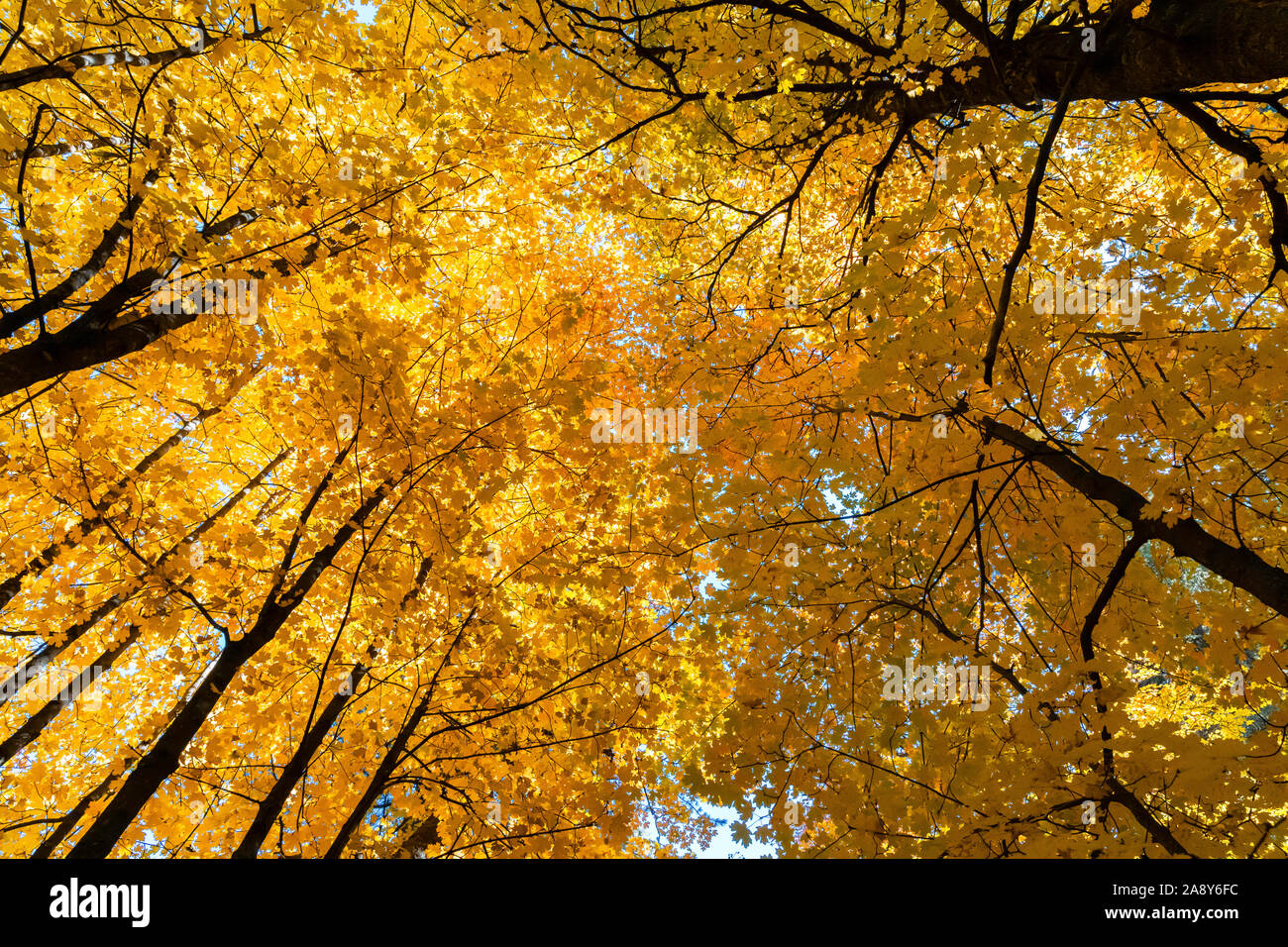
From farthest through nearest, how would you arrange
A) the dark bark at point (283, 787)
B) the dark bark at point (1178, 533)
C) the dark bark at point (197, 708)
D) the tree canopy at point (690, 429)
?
the dark bark at point (197, 708) < the dark bark at point (283, 787) < the tree canopy at point (690, 429) < the dark bark at point (1178, 533)

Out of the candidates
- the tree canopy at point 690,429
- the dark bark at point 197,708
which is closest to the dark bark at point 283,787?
the tree canopy at point 690,429

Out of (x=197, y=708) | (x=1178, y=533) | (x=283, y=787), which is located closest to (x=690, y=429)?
(x=1178, y=533)

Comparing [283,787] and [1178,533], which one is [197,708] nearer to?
[283,787]

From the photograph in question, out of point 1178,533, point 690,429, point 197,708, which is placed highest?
point 690,429

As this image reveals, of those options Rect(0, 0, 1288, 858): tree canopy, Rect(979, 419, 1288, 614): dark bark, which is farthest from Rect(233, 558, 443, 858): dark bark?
Rect(979, 419, 1288, 614): dark bark

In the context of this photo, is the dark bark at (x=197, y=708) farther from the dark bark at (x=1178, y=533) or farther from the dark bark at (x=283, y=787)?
the dark bark at (x=1178, y=533)

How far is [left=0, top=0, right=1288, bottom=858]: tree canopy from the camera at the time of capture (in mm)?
3152

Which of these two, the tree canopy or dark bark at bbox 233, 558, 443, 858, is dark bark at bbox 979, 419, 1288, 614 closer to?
the tree canopy

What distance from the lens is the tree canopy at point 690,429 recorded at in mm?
3152

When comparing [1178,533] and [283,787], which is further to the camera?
[283,787]

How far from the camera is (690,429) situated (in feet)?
18.0

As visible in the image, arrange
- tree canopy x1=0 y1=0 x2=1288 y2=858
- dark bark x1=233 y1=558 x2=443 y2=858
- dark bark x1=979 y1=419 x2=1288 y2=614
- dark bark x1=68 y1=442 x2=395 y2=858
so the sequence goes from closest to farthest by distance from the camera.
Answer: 1. dark bark x1=979 y1=419 x2=1288 y2=614
2. tree canopy x1=0 y1=0 x2=1288 y2=858
3. dark bark x1=233 y1=558 x2=443 y2=858
4. dark bark x1=68 y1=442 x2=395 y2=858
